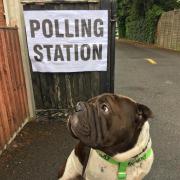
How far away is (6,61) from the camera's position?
4566 millimetres

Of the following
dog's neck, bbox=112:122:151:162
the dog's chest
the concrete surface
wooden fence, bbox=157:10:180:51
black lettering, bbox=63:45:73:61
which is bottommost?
wooden fence, bbox=157:10:180:51

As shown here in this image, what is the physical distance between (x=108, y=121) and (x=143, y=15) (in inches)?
929

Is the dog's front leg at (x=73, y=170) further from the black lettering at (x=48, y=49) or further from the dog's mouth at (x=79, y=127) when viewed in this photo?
the black lettering at (x=48, y=49)

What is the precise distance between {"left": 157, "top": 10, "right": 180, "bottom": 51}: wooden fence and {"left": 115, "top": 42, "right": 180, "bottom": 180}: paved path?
19.7 feet

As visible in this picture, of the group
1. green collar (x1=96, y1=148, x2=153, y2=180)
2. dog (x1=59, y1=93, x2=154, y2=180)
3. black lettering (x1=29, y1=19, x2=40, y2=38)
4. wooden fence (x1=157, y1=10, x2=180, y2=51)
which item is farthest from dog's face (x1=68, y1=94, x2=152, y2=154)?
wooden fence (x1=157, y1=10, x2=180, y2=51)

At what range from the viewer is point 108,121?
7.88 ft

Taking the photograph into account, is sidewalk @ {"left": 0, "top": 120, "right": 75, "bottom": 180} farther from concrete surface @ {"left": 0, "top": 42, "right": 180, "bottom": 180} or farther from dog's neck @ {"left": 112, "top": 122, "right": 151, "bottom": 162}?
dog's neck @ {"left": 112, "top": 122, "right": 151, "bottom": 162}

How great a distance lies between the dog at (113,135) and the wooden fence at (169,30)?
1621 cm

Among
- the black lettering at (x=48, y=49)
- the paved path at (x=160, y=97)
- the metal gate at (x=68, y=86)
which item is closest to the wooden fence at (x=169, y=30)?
the paved path at (x=160, y=97)

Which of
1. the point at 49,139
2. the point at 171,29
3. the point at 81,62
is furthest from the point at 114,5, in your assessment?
the point at 171,29

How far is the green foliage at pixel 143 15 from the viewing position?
73.2 ft

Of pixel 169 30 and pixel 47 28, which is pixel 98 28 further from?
pixel 169 30

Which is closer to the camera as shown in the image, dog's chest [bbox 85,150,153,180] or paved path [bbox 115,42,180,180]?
dog's chest [bbox 85,150,153,180]

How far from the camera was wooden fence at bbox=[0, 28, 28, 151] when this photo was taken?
14.6ft
